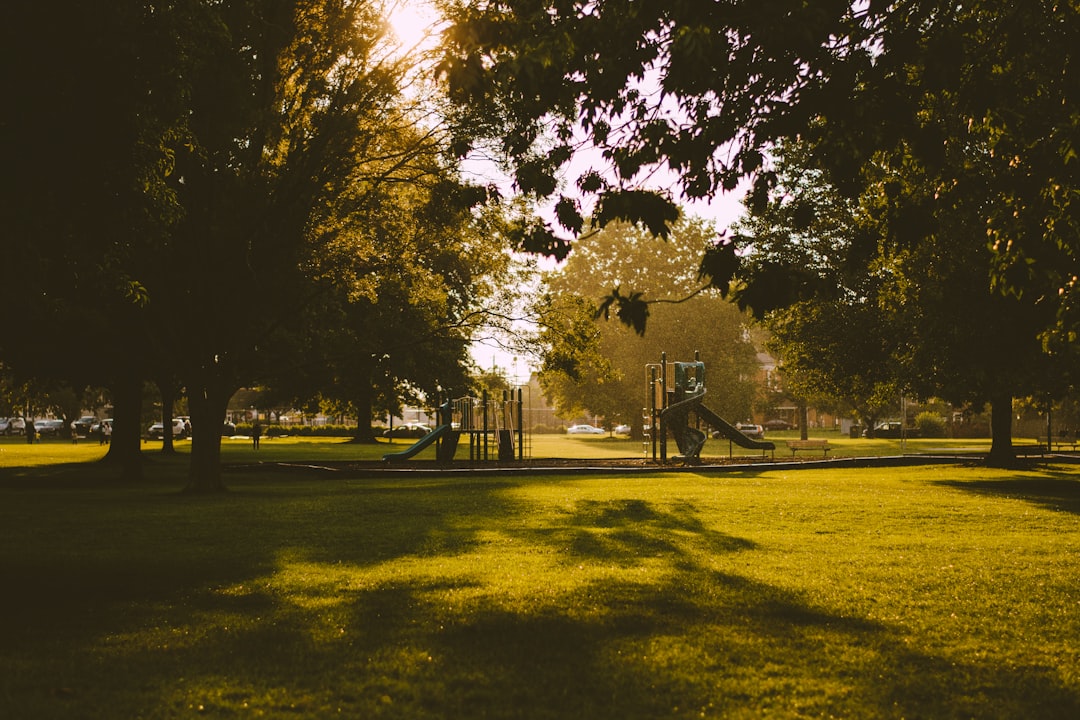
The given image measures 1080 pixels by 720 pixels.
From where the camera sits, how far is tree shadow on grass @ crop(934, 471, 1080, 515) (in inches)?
754

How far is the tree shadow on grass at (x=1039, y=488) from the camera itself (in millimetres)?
19161

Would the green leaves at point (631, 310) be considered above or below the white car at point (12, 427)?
above

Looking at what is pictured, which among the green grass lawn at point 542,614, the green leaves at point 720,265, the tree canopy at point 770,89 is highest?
A: the tree canopy at point 770,89

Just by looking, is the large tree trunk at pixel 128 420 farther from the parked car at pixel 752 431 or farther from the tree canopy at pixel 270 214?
the parked car at pixel 752 431

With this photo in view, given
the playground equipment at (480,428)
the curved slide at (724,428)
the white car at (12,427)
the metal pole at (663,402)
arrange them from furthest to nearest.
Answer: the white car at (12,427) → the curved slide at (724,428) → the playground equipment at (480,428) → the metal pole at (663,402)

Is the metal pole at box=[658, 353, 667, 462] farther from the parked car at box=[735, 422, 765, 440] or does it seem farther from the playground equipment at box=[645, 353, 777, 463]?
the parked car at box=[735, 422, 765, 440]

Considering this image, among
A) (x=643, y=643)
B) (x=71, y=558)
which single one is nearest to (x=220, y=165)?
(x=71, y=558)

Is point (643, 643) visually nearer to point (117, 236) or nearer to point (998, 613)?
point (998, 613)

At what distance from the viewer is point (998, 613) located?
8219mm

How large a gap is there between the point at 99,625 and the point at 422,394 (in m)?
54.0

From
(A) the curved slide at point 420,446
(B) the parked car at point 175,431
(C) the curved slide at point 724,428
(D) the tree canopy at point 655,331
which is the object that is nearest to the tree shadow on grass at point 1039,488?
(C) the curved slide at point 724,428

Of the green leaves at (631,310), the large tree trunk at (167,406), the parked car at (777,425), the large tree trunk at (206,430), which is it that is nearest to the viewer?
the green leaves at (631,310)

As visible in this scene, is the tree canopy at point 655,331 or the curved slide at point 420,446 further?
the tree canopy at point 655,331

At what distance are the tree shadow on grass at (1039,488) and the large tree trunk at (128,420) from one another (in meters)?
24.2
